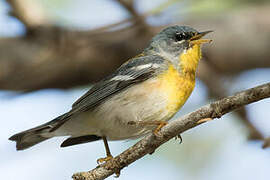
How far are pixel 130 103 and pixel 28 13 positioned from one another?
3.18 metres

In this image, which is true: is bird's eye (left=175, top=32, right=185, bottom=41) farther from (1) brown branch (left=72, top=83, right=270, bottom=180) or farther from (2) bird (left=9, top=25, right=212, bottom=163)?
(1) brown branch (left=72, top=83, right=270, bottom=180)

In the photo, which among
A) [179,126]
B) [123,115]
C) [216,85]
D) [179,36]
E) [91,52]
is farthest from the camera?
[91,52]

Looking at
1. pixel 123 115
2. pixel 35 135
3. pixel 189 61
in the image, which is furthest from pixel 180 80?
pixel 35 135

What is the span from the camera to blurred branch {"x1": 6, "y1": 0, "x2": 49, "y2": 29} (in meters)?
6.85

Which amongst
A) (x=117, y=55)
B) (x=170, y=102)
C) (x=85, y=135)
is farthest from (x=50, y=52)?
(x=170, y=102)

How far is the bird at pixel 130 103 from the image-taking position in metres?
4.65

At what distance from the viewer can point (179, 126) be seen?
3479 mm

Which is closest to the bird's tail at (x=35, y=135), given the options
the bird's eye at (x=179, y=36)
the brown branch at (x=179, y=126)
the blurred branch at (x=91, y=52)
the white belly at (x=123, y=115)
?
the white belly at (x=123, y=115)

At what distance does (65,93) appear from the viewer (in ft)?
24.4

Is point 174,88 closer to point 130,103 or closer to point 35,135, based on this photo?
point 130,103

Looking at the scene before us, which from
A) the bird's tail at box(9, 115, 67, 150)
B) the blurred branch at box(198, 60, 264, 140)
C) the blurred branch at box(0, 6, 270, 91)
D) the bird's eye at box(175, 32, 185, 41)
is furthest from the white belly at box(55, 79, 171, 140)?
the blurred branch at box(0, 6, 270, 91)

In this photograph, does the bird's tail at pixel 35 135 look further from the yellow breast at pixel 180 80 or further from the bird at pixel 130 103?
the yellow breast at pixel 180 80

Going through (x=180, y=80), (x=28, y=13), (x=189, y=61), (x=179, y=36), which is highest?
(x=28, y=13)

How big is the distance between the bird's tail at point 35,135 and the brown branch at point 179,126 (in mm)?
1003
